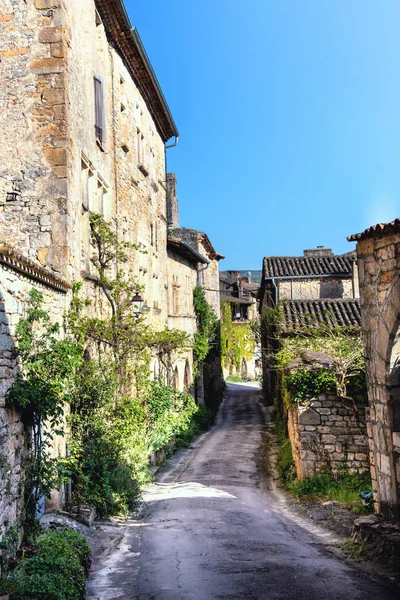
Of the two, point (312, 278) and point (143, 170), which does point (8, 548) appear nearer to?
point (143, 170)

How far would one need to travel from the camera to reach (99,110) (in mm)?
12023

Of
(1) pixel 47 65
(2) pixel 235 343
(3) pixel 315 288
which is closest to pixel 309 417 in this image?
(1) pixel 47 65

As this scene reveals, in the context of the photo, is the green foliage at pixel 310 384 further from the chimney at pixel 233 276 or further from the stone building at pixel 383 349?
the chimney at pixel 233 276

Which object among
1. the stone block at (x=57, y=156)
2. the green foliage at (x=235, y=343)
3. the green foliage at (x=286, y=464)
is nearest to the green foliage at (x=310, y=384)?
the green foliage at (x=286, y=464)

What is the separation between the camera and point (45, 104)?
9.30 metres

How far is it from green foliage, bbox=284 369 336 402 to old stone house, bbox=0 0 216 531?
441 cm

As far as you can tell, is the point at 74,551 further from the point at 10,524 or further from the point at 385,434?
the point at 385,434

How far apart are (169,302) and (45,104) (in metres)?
11.5

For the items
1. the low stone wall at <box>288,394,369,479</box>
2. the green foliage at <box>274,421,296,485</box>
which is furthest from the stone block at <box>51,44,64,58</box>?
the green foliage at <box>274,421,296,485</box>

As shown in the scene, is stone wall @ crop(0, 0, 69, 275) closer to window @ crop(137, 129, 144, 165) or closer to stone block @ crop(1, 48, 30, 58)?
stone block @ crop(1, 48, 30, 58)

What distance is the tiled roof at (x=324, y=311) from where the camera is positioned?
19141mm

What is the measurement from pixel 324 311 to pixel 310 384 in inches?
286

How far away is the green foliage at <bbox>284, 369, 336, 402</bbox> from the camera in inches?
472

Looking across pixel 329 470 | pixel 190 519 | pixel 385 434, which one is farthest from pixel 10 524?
pixel 329 470
